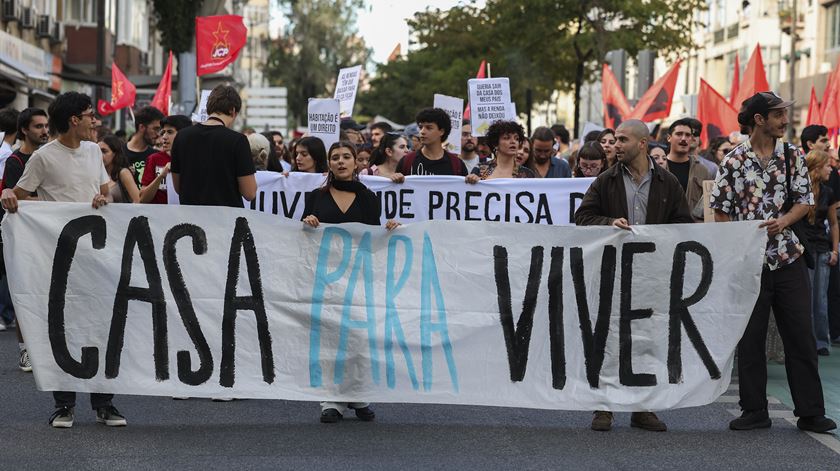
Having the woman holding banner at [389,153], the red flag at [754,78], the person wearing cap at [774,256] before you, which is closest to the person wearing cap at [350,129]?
the woman holding banner at [389,153]

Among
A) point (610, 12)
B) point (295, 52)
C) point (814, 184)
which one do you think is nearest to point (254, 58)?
point (295, 52)

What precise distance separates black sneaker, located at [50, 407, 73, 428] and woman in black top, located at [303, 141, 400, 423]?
135 cm

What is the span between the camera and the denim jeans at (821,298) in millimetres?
12367

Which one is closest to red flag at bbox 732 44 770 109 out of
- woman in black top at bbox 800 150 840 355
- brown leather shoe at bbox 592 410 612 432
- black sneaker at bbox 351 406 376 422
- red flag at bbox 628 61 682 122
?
red flag at bbox 628 61 682 122

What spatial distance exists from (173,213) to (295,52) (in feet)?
250

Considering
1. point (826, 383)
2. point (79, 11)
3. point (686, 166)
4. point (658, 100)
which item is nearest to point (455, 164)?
point (686, 166)

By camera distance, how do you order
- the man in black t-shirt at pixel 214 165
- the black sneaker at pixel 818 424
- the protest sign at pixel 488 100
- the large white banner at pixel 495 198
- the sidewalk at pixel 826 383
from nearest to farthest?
the black sneaker at pixel 818 424, the man in black t-shirt at pixel 214 165, the sidewalk at pixel 826 383, the large white banner at pixel 495 198, the protest sign at pixel 488 100

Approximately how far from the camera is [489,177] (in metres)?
11.0

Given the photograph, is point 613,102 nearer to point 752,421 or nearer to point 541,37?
point 752,421

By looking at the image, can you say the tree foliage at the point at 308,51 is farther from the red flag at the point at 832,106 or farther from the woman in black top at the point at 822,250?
the woman in black top at the point at 822,250

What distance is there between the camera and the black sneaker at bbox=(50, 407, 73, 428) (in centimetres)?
796

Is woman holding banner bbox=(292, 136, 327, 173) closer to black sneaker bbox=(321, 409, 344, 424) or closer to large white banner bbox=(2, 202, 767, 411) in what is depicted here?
large white banner bbox=(2, 202, 767, 411)

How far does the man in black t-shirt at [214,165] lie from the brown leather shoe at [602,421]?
7.50 ft

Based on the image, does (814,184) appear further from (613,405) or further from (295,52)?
(295,52)
